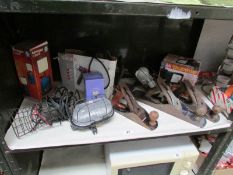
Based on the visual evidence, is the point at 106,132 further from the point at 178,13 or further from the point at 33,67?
the point at 178,13

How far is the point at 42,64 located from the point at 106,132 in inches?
15.7

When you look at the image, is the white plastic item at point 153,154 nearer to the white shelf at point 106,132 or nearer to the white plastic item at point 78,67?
the white shelf at point 106,132

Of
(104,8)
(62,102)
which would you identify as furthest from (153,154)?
(104,8)

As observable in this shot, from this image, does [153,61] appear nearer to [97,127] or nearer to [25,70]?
[97,127]

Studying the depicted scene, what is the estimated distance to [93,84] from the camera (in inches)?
34.5

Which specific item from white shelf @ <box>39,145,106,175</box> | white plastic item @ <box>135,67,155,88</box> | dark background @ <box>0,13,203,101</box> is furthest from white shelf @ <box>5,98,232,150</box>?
white shelf @ <box>39,145,106,175</box>

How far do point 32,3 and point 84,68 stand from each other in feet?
1.43

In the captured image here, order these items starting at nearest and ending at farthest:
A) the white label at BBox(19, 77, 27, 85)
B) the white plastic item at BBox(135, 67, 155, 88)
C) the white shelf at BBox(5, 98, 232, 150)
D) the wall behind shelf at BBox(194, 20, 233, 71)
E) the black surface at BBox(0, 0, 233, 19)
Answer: the black surface at BBox(0, 0, 233, 19), the white shelf at BBox(5, 98, 232, 150), the white label at BBox(19, 77, 27, 85), the white plastic item at BBox(135, 67, 155, 88), the wall behind shelf at BBox(194, 20, 233, 71)

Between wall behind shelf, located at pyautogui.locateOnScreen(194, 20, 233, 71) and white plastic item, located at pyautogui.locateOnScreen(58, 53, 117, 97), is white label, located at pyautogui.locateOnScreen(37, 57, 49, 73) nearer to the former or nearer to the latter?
white plastic item, located at pyautogui.locateOnScreen(58, 53, 117, 97)

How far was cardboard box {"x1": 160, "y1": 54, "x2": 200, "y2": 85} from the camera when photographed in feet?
3.37

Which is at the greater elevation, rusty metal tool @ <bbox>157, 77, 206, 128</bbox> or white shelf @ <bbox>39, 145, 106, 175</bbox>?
rusty metal tool @ <bbox>157, 77, 206, 128</bbox>

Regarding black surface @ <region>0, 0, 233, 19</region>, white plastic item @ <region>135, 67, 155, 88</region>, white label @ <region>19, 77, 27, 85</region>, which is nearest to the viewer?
black surface @ <region>0, 0, 233, 19</region>

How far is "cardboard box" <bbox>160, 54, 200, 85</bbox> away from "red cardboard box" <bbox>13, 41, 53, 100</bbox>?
57cm

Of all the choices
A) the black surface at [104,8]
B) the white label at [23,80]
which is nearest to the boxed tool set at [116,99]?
the white label at [23,80]
